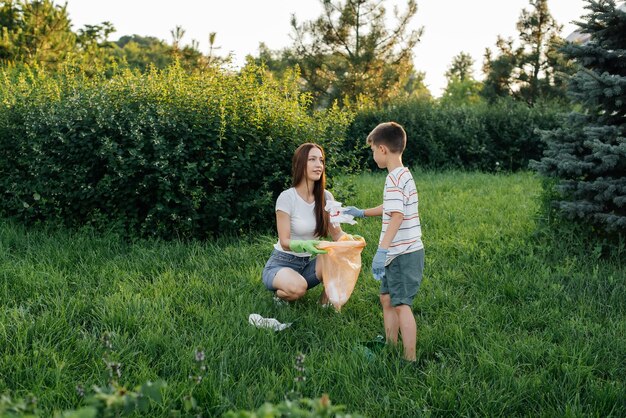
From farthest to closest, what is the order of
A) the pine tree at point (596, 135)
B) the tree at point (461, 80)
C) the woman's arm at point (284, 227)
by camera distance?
the tree at point (461, 80), the pine tree at point (596, 135), the woman's arm at point (284, 227)

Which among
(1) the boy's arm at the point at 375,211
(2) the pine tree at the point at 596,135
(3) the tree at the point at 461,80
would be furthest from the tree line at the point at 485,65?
(3) the tree at the point at 461,80

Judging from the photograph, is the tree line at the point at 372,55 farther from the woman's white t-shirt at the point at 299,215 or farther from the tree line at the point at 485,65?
the woman's white t-shirt at the point at 299,215

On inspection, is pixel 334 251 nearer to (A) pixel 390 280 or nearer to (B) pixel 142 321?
(A) pixel 390 280

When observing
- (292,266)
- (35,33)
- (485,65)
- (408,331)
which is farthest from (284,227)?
(485,65)

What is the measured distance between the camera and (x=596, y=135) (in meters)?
5.35

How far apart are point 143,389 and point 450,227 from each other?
5413 mm

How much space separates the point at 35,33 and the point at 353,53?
1096 cm

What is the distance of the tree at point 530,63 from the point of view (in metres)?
22.2

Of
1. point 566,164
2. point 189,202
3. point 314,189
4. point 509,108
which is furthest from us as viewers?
point 509,108

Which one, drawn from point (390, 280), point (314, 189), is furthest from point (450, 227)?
point (390, 280)

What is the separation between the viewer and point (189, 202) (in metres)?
5.93

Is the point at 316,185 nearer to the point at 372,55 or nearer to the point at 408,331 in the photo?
the point at 408,331

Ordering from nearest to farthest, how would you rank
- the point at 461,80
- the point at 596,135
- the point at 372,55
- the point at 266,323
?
the point at 266,323
the point at 596,135
the point at 372,55
the point at 461,80

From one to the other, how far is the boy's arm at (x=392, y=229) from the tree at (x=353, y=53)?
17.9m
